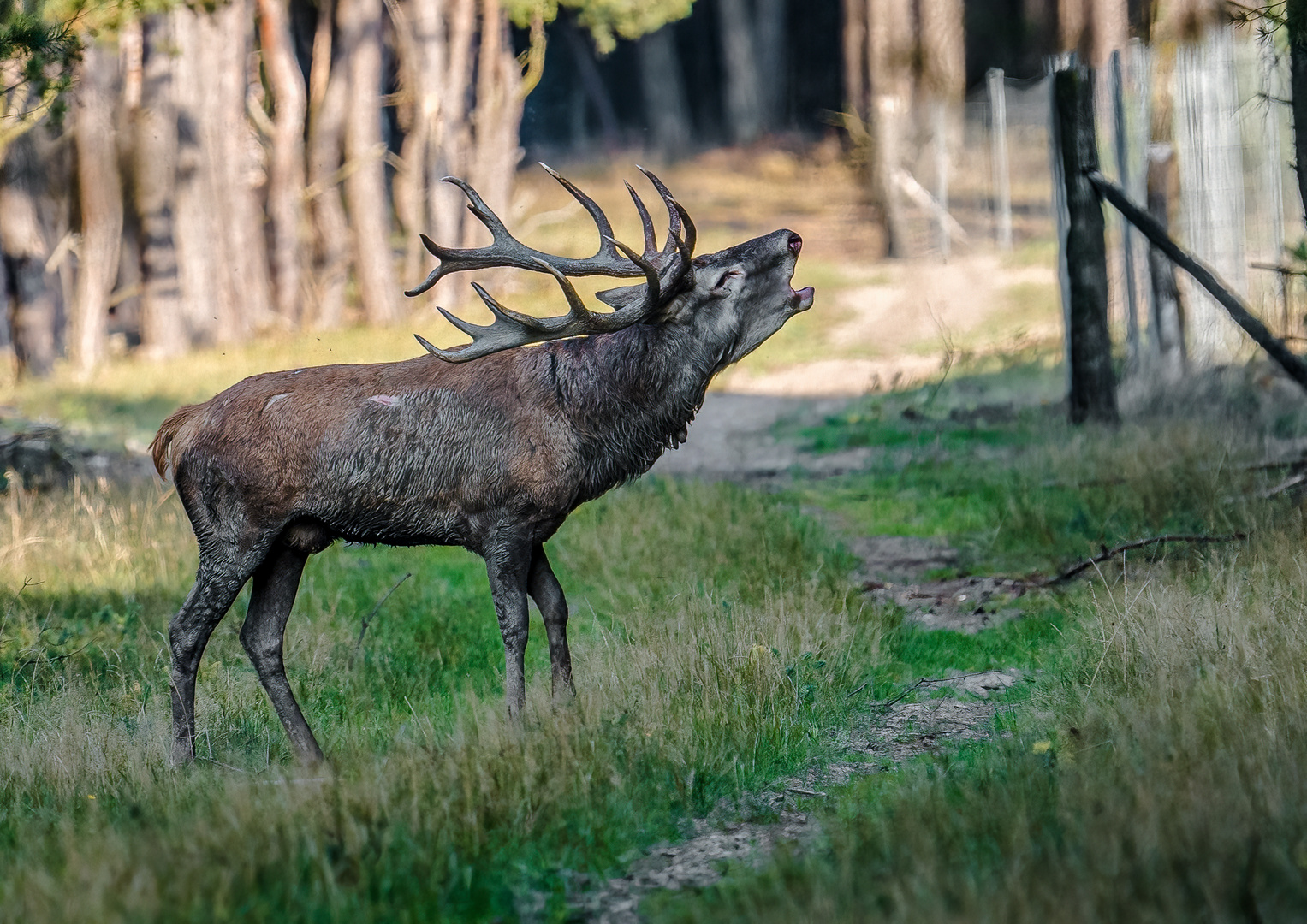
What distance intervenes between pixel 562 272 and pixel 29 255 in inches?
518

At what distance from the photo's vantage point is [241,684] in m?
6.20

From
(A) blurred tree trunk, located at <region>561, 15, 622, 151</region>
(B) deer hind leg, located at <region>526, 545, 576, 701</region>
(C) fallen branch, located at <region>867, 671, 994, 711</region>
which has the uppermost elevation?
(A) blurred tree trunk, located at <region>561, 15, 622, 151</region>

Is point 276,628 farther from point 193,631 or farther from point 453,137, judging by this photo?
point 453,137

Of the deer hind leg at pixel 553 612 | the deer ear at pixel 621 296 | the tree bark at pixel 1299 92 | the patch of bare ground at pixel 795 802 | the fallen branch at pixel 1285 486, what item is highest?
the tree bark at pixel 1299 92

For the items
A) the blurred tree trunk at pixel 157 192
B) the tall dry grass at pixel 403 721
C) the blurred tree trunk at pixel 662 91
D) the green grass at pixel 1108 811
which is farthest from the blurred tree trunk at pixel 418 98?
the blurred tree trunk at pixel 662 91

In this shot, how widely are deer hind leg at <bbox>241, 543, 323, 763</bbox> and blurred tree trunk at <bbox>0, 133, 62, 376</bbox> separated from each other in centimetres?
1238

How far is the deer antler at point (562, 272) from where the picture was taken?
5191 millimetres

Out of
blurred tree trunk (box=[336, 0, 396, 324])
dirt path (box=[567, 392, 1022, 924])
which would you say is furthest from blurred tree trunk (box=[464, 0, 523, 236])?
dirt path (box=[567, 392, 1022, 924])

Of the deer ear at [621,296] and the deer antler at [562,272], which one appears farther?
the deer ear at [621,296]

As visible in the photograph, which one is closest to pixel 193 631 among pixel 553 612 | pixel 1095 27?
pixel 553 612

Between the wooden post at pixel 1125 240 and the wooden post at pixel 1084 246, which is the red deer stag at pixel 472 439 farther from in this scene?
the wooden post at pixel 1125 240

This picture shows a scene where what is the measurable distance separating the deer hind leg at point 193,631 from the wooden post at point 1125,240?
28.9 feet

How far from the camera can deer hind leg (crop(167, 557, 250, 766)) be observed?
5.18 meters

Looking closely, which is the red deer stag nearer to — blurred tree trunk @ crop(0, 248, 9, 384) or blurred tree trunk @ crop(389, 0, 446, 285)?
blurred tree trunk @ crop(0, 248, 9, 384)
